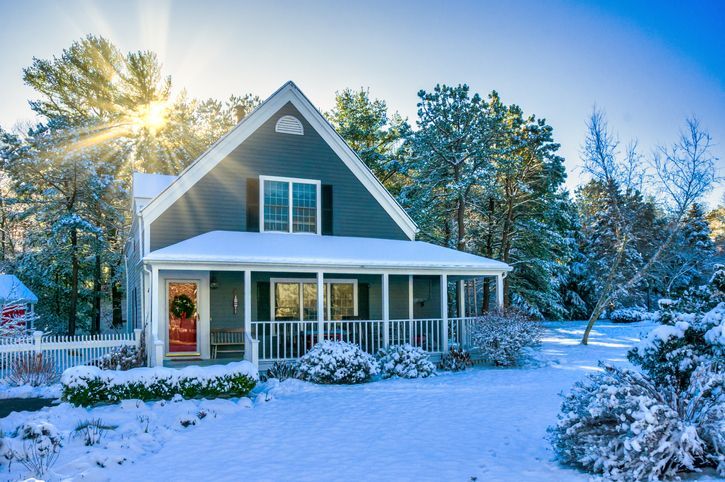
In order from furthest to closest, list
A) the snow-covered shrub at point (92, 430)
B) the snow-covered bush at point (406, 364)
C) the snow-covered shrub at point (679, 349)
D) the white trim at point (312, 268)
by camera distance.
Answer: the snow-covered bush at point (406, 364), the white trim at point (312, 268), the snow-covered shrub at point (92, 430), the snow-covered shrub at point (679, 349)

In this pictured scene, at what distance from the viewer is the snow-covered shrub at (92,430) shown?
7566 millimetres

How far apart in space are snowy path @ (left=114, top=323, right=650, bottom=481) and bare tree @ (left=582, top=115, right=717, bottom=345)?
34.5 feet

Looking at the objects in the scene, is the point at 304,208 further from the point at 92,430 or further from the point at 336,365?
the point at 92,430

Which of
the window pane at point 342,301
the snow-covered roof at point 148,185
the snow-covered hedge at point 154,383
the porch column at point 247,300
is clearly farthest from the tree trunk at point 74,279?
the snow-covered hedge at point 154,383

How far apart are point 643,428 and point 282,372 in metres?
8.73

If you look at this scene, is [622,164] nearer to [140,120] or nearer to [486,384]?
[486,384]

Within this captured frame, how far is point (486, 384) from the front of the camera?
12078 millimetres

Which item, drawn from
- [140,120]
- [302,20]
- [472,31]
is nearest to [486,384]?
[472,31]

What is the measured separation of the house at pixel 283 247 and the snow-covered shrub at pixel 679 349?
26.6ft

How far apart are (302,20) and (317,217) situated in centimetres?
563

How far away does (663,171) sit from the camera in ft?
69.0

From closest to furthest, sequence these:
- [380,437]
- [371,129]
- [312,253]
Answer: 1. [380,437]
2. [312,253]
3. [371,129]

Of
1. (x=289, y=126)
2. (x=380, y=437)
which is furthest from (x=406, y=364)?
(x=289, y=126)

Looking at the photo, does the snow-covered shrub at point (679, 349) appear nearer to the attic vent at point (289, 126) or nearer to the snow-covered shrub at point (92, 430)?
the snow-covered shrub at point (92, 430)
